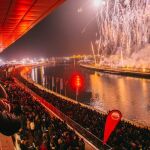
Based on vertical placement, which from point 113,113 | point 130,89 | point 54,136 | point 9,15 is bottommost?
point 130,89

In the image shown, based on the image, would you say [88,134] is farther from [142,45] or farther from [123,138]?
[142,45]

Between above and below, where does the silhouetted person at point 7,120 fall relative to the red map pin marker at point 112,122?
above

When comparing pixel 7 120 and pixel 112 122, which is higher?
pixel 7 120

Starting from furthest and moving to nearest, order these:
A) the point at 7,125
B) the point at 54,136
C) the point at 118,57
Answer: the point at 118,57, the point at 54,136, the point at 7,125

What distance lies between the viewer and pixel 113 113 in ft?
25.7

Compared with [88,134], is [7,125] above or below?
above

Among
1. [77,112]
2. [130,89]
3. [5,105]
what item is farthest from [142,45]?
[5,105]

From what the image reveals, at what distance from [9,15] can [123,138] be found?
4.95m

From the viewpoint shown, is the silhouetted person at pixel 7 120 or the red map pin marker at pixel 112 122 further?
the red map pin marker at pixel 112 122

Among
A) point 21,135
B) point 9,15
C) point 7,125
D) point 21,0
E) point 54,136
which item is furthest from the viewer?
point 54,136

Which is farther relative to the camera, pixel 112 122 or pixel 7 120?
pixel 112 122

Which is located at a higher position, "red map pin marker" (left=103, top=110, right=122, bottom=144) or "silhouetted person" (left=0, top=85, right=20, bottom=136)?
"silhouetted person" (left=0, top=85, right=20, bottom=136)

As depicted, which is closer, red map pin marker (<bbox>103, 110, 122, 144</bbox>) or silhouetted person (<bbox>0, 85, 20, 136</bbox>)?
silhouetted person (<bbox>0, 85, 20, 136</bbox>)

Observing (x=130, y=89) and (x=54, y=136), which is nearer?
(x=54, y=136)
